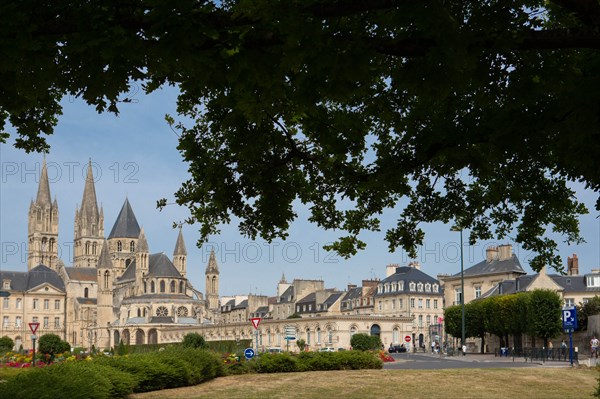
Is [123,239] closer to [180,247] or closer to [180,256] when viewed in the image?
[180,247]

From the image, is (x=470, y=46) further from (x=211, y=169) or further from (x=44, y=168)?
(x=44, y=168)

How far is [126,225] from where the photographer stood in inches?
6476

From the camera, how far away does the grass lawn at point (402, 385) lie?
1966 cm

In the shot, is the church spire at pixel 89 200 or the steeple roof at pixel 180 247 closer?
the steeple roof at pixel 180 247

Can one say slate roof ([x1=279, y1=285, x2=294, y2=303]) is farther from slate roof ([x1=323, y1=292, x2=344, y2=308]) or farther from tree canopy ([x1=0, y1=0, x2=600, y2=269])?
tree canopy ([x1=0, y1=0, x2=600, y2=269])

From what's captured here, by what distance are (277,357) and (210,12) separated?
73.8 ft

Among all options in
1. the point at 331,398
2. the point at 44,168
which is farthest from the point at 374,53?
the point at 44,168

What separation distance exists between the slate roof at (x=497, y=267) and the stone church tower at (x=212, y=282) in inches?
2845

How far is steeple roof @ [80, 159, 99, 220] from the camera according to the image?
167000 millimetres

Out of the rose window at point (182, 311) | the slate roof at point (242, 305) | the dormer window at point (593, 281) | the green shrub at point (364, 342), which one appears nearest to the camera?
the dormer window at point (593, 281)

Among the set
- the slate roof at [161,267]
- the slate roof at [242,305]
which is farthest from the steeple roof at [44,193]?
the slate roof at [242,305]

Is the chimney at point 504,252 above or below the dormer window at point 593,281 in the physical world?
above

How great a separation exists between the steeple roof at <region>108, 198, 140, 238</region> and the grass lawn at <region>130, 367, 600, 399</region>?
14153 centimetres

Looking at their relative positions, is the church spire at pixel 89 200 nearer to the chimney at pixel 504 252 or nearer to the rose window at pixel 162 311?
the rose window at pixel 162 311
